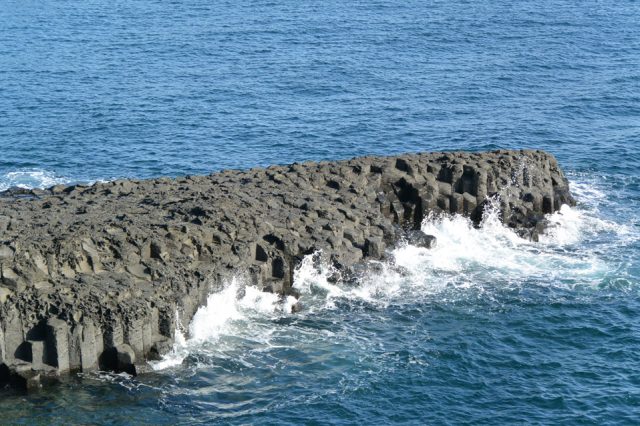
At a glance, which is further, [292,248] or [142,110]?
[142,110]

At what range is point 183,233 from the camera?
6197 centimetres

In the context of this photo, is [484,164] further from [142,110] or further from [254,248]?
[142,110]

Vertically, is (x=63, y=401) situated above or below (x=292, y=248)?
below

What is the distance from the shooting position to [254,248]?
208ft

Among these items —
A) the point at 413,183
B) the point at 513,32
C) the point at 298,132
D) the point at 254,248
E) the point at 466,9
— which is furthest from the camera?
the point at 466,9

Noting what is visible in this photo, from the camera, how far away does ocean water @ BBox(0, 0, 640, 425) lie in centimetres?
5334

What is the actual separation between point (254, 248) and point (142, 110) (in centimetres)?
4387

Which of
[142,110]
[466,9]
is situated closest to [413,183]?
[142,110]

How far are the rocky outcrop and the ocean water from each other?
1.45 m

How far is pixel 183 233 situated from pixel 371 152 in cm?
3396

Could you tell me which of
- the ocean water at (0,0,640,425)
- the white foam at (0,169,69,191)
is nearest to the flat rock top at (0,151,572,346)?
the ocean water at (0,0,640,425)

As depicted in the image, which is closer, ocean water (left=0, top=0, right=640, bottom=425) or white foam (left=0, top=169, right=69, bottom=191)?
ocean water (left=0, top=0, right=640, bottom=425)

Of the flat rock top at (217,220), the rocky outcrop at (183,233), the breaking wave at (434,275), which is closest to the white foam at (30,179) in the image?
the flat rock top at (217,220)

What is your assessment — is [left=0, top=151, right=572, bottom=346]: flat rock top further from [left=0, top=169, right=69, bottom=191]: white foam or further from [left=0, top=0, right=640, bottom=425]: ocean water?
[left=0, top=169, right=69, bottom=191]: white foam
